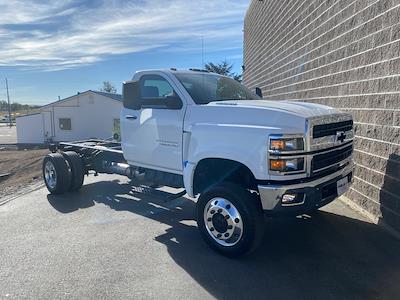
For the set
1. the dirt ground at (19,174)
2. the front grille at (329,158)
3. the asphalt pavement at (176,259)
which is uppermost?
the front grille at (329,158)

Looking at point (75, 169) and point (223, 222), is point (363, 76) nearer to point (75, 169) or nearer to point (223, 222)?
point (223, 222)

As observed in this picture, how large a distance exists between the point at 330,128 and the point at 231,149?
122cm

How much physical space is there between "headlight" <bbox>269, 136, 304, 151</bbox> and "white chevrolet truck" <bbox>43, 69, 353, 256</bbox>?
0.01 meters

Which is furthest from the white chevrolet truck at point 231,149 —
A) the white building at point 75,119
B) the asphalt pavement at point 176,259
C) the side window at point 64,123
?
the side window at point 64,123

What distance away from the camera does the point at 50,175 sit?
7.96 meters

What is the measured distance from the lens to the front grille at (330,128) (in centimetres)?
419

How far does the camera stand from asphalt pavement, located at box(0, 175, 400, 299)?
12.4 feet

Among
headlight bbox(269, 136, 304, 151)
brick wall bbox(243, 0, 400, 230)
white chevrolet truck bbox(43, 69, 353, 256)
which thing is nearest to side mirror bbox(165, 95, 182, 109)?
white chevrolet truck bbox(43, 69, 353, 256)

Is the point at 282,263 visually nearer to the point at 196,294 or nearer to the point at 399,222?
the point at 196,294

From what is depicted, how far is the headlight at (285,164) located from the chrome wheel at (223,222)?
72 cm

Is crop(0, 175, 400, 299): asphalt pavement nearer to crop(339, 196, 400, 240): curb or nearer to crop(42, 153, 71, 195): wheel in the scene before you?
crop(339, 196, 400, 240): curb

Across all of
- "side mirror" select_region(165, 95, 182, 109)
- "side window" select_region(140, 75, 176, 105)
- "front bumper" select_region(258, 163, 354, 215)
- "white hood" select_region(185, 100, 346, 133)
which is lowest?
"front bumper" select_region(258, 163, 354, 215)

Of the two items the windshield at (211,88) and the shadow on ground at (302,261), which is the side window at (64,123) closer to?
the shadow on ground at (302,261)

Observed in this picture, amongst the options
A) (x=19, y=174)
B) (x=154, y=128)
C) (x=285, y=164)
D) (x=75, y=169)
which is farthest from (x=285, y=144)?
(x=19, y=174)
